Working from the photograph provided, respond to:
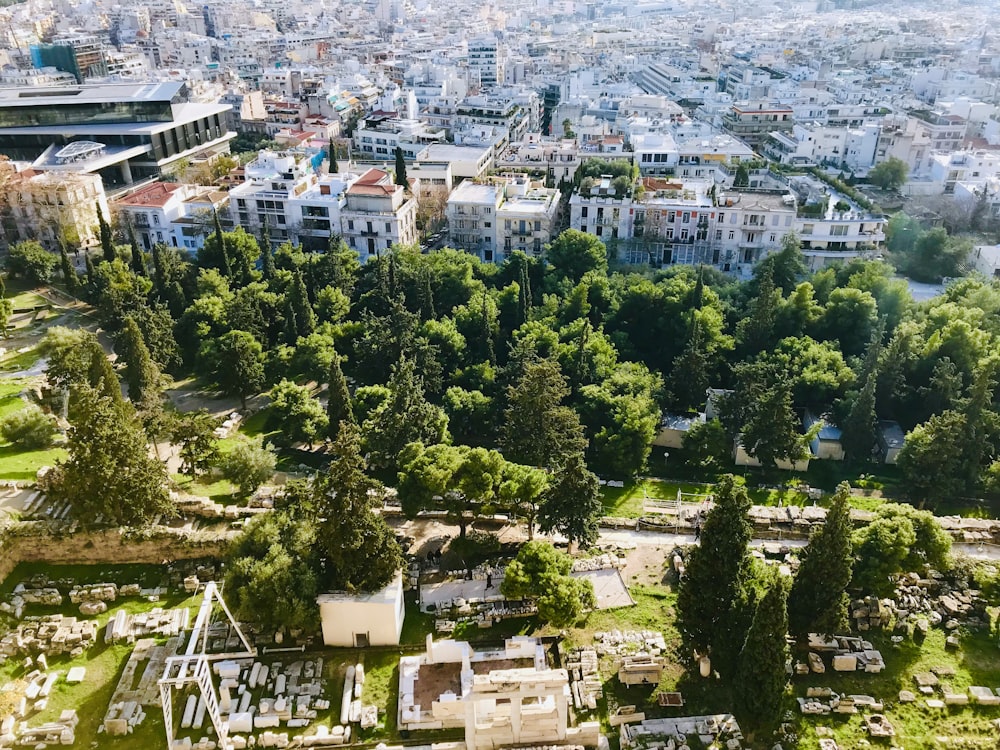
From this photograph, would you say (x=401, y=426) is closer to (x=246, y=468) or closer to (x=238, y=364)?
(x=246, y=468)

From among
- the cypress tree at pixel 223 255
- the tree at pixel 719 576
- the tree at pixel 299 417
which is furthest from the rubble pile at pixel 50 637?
the cypress tree at pixel 223 255

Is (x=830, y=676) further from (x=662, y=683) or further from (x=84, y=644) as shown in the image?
(x=84, y=644)

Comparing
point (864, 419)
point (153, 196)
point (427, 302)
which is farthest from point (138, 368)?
point (864, 419)

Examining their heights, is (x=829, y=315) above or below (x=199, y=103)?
below

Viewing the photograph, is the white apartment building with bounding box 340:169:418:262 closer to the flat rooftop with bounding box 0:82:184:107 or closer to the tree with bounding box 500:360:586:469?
the tree with bounding box 500:360:586:469

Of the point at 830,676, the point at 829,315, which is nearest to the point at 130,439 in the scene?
the point at 830,676

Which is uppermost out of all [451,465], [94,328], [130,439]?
[130,439]
